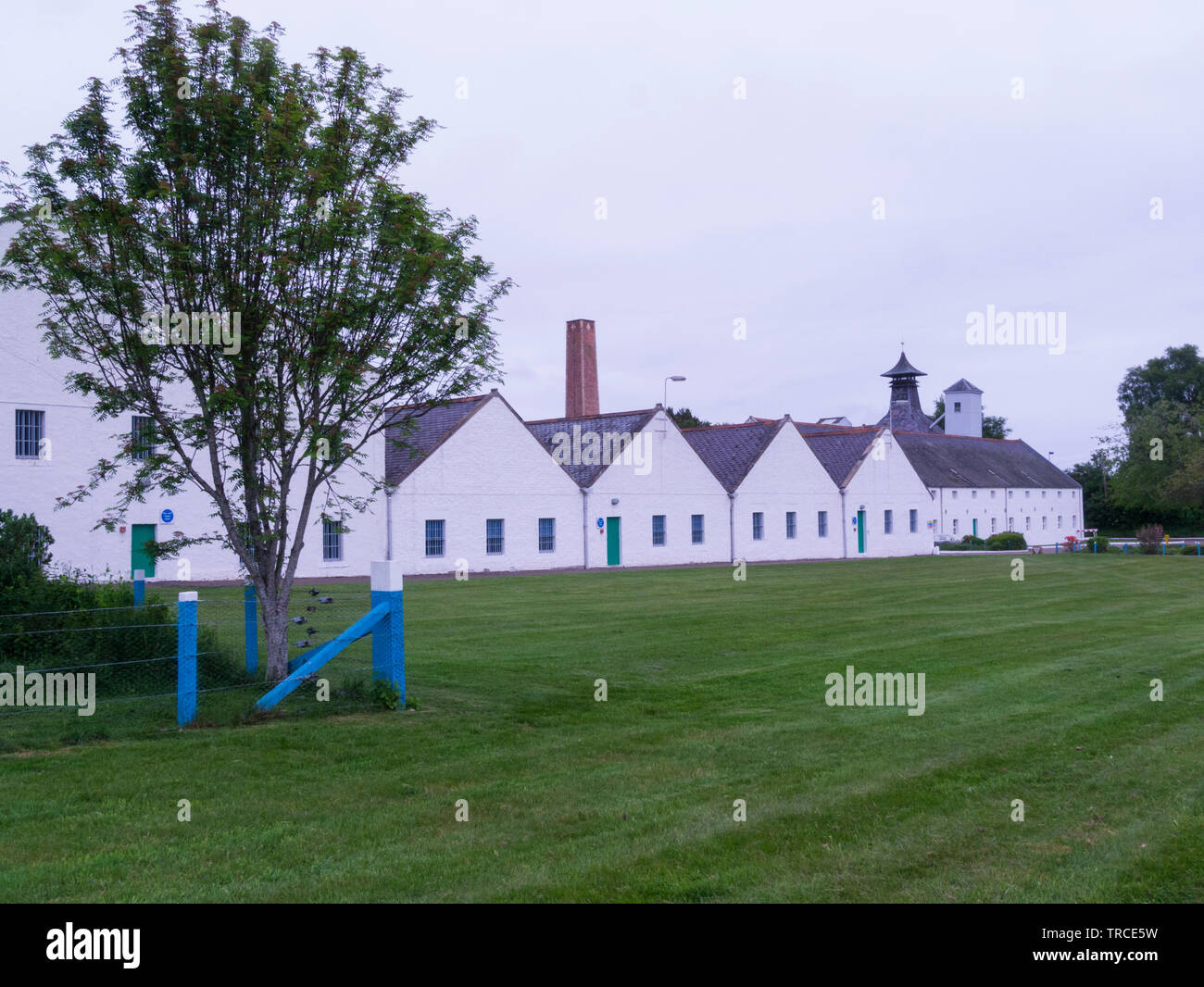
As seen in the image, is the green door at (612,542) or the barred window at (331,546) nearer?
the barred window at (331,546)

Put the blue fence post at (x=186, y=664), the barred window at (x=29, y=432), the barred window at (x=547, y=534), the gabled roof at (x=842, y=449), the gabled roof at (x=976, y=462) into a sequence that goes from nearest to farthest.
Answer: the blue fence post at (x=186, y=664)
the barred window at (x=29, y=432)
the barred window at (x=547, y=534)
the gabled roof at (x=842, y=449)
the gabled roof at (x=976, y=462)

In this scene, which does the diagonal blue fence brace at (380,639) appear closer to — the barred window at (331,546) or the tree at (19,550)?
the tree at (19,550)

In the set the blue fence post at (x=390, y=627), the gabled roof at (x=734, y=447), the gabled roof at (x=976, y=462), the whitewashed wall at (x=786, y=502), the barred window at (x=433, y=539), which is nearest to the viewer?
the blue fence post at (x=390, y=627)

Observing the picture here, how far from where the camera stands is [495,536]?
135 ft

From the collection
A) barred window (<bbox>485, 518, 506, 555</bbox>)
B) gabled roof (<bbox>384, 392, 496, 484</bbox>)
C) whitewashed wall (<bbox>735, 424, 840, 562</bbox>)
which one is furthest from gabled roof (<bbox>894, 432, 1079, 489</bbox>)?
gabled roof (<bbox>384, 392, 496, 484</bbox>)

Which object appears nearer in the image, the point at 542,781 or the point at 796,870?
the point at 796,870

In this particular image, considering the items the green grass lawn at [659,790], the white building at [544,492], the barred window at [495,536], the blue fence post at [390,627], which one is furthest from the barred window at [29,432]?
the blue fence post at [390,627]

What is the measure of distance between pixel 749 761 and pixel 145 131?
867cm

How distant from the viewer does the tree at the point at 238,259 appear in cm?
1080

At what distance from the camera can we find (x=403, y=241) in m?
11.4

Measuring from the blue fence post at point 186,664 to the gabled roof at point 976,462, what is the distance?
219 feet
